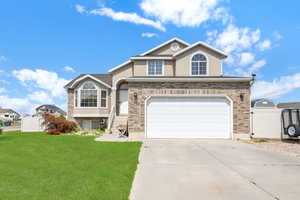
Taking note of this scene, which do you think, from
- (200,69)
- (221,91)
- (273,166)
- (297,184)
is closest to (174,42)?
(200,69)

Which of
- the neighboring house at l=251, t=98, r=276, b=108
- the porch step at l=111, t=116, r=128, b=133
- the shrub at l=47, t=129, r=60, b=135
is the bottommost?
the shrub at l=47, t=129, r=60, b=135

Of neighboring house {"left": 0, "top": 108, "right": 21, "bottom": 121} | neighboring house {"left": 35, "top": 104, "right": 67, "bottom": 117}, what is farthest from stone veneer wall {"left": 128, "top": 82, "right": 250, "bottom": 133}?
neighboring house {"left": 0, "top": 108, "right": 21, "bottom": 121}

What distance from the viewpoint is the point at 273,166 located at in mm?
5781

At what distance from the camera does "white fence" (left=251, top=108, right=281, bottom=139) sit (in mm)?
11984

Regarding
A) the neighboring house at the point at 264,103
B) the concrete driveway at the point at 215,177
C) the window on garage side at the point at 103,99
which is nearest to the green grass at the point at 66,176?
the concrete driveway at the point at 215,177

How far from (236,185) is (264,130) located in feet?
31.7

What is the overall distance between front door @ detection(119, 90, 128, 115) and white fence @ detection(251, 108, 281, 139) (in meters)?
10.7

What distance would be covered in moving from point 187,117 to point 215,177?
22.5 feet

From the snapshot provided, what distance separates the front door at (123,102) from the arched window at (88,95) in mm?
2339

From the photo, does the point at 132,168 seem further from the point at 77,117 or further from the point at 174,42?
the point at 174,42

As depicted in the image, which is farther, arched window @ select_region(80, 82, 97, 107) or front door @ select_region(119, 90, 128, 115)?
front door @ select_region(119, 90, 128, 115)

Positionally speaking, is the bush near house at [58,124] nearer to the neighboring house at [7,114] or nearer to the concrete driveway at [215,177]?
the concrete driveway at [215,177]

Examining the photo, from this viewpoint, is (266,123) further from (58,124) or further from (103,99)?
(58,124)

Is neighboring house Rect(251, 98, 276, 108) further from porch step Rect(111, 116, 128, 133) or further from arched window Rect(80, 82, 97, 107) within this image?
arched window Rect(80, 82, 97, 107)
